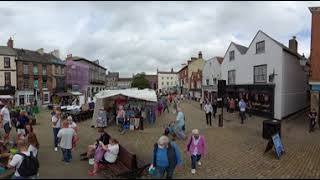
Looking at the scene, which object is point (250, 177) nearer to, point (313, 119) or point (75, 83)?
point (313, 119)

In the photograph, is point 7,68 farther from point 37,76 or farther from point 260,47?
point 260,47

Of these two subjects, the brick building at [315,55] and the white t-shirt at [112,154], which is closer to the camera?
the white t-shirt at [112,154]

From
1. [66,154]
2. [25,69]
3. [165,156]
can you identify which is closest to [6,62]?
[25,69]

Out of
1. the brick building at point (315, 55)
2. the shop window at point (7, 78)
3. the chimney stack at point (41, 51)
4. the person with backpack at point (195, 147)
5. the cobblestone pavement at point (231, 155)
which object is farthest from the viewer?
the chimney stack at point (41, 51)

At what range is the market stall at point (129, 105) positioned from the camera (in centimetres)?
1525

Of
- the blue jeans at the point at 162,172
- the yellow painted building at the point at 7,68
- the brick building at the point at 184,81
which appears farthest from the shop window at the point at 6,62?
the blue jeans at the point at 162,172

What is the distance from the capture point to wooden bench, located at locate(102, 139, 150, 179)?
23.2ft

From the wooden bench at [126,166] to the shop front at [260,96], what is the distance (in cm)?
1565

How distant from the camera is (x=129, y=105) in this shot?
17562 mm

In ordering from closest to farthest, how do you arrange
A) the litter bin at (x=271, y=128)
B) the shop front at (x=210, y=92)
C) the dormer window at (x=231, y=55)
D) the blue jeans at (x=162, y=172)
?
the blue jeans at (x=162, y=172), the litter bin at (x=271, y=128), the dormer window at (x=231, y=55), the shop front at (x=210, y=92)

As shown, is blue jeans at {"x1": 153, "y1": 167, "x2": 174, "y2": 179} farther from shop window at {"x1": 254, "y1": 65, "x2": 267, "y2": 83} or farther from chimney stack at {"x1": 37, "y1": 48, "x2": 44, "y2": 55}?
chimney stack at {"x1": 37, "y1": 48, "x2": 44, "y2": 55}

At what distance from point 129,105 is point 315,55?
12.5 meters

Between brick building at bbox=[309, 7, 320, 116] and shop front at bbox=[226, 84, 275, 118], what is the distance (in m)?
3.13

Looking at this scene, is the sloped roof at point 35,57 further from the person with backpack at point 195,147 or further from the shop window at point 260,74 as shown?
the person with backpack at point 195,147
